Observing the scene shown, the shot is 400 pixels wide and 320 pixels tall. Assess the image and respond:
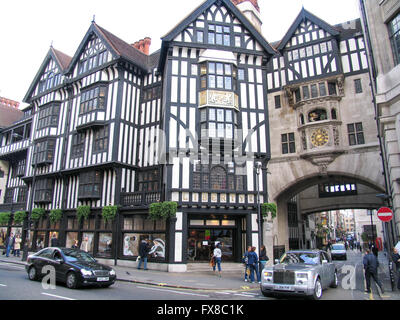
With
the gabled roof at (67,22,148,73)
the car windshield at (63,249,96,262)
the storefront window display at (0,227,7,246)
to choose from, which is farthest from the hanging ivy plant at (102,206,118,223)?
the storefront window display at (0,227,7,246)

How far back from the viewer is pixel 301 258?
11.5 m

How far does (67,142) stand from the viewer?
2628cm

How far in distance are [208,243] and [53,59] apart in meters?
24.6

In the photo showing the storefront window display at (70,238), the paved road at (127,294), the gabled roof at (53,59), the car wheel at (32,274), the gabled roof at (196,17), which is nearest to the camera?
the paved road at (127,294)

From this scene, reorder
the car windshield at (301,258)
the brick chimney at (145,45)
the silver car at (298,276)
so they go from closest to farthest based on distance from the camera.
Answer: the silver car at (298,276) < the car windshield at (301,258) < the brick chimney at (145,45)

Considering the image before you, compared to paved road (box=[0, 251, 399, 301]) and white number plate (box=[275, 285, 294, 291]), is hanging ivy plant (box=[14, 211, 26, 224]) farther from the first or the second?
white number plate (box=[275, 285, 294, 291])

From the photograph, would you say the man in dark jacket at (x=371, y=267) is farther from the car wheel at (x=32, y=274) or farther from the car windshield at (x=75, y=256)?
the car wheel at (x=32, y=274)

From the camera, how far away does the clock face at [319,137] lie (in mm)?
22480

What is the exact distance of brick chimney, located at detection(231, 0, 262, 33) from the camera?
31.5 m

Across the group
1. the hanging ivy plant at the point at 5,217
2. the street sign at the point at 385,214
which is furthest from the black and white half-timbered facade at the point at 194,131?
the street sign at the point at 385,214

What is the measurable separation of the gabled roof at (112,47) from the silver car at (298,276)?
64.3ft

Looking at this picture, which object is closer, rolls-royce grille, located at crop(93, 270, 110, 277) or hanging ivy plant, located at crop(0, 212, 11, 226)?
rolls-royce grille, located at crop(93, 270, 110, 277)

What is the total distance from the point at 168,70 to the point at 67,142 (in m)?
11.8
